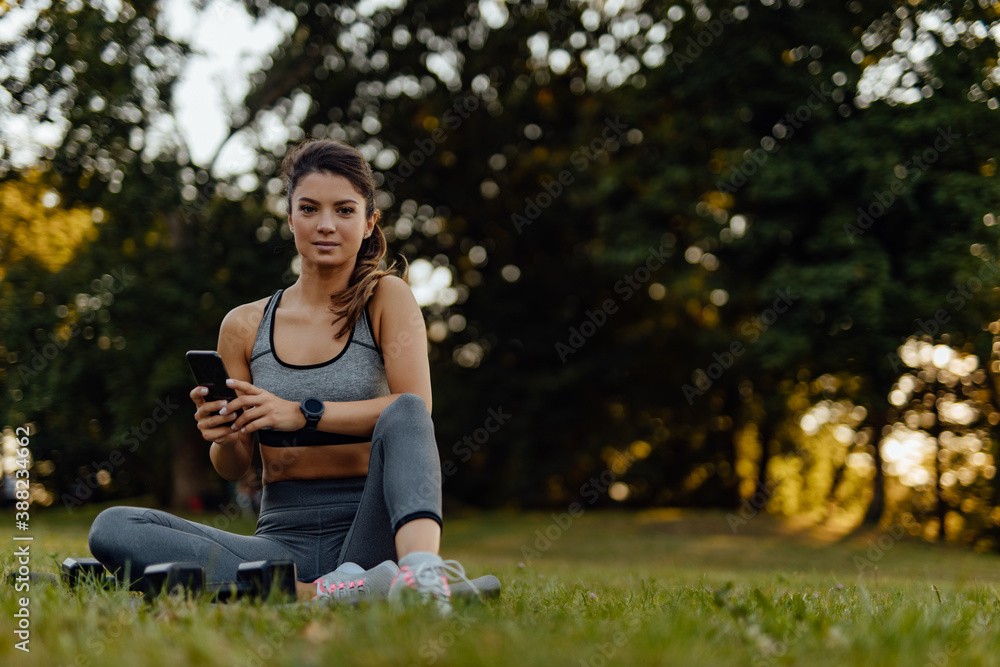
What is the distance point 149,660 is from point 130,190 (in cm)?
1371

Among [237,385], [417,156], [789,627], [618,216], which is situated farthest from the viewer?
[417,156]

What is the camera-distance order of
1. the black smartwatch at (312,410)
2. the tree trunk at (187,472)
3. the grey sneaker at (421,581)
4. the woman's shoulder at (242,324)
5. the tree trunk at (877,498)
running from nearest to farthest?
1. the grey sneaker at (421,581)
2. the black smartwatch at (312,410)
3. the woman's shoulder at (242,324)
4. the tree trunk at (877,498)
5. the tree trunk at (187,472)

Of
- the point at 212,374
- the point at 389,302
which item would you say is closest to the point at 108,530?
the point at 212,374

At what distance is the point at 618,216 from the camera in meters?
14.7

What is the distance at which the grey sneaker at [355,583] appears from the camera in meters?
2.34

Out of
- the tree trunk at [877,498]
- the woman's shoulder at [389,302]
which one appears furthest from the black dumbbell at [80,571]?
the tree trunk at [877,498]

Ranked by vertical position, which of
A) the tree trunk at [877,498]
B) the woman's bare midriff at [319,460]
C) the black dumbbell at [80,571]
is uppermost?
the woman's bare midriff at [319,460]

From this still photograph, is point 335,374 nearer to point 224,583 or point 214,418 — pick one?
point 214,418

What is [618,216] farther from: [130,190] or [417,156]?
[130,190]

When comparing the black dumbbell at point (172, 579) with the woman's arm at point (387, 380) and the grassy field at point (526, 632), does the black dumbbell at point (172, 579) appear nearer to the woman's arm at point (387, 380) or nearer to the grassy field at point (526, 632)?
the grassy field at point (526, 632)

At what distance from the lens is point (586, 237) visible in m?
19.9

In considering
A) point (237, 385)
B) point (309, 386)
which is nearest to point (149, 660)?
point (237, 385)

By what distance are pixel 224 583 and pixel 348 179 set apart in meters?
1.58

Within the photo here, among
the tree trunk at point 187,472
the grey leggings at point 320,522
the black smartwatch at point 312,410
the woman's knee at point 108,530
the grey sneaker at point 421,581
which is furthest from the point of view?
the tree trunk at point 187,472
